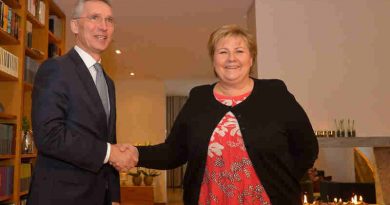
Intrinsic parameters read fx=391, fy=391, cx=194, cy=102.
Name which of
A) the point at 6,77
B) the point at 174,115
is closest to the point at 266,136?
the point at 6,77

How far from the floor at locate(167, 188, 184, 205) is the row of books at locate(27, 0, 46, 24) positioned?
5883 millimetres

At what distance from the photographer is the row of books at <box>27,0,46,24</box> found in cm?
375

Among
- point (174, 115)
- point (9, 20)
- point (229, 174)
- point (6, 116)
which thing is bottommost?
point (229, 174)

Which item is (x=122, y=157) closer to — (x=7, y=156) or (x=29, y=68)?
(x=7, y=156)

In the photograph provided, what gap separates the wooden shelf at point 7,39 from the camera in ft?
10.4

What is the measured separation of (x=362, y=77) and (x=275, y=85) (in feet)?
9.45

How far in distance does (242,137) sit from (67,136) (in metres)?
0.68

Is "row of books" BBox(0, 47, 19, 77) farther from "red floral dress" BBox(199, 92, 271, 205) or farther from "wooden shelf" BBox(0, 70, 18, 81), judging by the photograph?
"red floral dress" BBox(199, 92, 271, 205)

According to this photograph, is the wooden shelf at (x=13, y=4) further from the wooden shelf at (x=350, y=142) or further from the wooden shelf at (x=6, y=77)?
the wooden shelf at (x=350, y=142)

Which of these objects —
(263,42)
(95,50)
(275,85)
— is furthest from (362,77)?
(95,50)

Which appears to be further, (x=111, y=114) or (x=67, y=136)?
(x=111, y=114)

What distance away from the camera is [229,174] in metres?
1.58

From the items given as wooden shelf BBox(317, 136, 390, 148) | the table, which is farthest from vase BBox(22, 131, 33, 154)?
the table

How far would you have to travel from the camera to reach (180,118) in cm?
179
